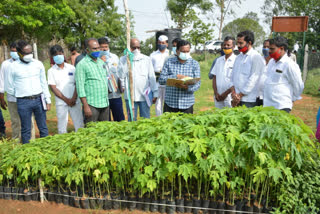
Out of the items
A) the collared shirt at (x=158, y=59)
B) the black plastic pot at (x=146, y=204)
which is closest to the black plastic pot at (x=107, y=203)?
Answer: the black plastic pot at (x=146, y=204)

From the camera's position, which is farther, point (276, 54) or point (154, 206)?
point (276, 54)

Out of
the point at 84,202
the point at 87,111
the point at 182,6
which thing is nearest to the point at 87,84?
the point at 87,111

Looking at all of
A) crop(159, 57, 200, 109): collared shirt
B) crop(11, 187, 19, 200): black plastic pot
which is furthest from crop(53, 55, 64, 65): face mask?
crop(11, 187, 19, 200): black plastic pot

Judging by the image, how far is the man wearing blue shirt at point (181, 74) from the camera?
464cm

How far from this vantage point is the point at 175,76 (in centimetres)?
474

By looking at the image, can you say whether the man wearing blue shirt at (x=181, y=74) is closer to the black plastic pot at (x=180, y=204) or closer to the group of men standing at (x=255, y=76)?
the group of men standing at (x=255, y=76)

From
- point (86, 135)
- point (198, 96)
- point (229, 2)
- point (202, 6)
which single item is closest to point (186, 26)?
point (202, 6)

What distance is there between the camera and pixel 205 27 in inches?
1002

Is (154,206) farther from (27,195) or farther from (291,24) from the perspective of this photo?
(291,24)

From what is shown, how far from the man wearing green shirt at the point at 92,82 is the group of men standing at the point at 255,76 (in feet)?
6.58

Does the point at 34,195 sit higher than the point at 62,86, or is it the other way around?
the point at 62,86

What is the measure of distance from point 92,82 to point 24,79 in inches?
42.9

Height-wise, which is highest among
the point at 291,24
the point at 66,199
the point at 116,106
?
the point at 291,24

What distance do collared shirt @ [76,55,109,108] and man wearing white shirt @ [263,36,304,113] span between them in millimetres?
2532
